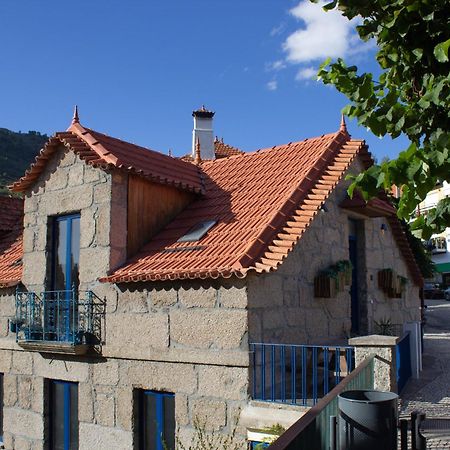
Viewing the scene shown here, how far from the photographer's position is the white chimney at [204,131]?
58.1 feet

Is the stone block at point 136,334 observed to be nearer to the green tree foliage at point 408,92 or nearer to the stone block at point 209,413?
the stone block at point 209,413

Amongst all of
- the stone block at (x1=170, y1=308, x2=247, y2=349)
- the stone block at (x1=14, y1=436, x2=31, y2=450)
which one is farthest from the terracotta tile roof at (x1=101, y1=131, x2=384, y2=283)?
the stone block at (x1=14, y1=436, x2=31, y2=450)

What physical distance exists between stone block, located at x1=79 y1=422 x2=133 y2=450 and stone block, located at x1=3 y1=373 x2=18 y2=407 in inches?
77.8

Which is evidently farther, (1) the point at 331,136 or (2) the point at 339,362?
(1) the point at 331,136

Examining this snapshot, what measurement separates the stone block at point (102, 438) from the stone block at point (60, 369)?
0.74 m

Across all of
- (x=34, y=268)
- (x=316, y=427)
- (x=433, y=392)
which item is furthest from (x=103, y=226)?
(x=433, y=392)

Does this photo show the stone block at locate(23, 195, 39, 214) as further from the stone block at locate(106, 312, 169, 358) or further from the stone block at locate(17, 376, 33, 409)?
the stone block at locate(17, 376, 33, 409)

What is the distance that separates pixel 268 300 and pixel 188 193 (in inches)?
127

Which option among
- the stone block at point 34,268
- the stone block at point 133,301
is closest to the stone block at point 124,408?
the stone block at point 133,301

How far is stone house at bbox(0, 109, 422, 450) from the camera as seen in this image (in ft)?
22.6

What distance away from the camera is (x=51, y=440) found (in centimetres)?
903

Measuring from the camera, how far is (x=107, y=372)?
7.98 metres

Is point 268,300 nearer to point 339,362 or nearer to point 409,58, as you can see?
point 339,362

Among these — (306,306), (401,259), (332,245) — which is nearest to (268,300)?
(306,306)
